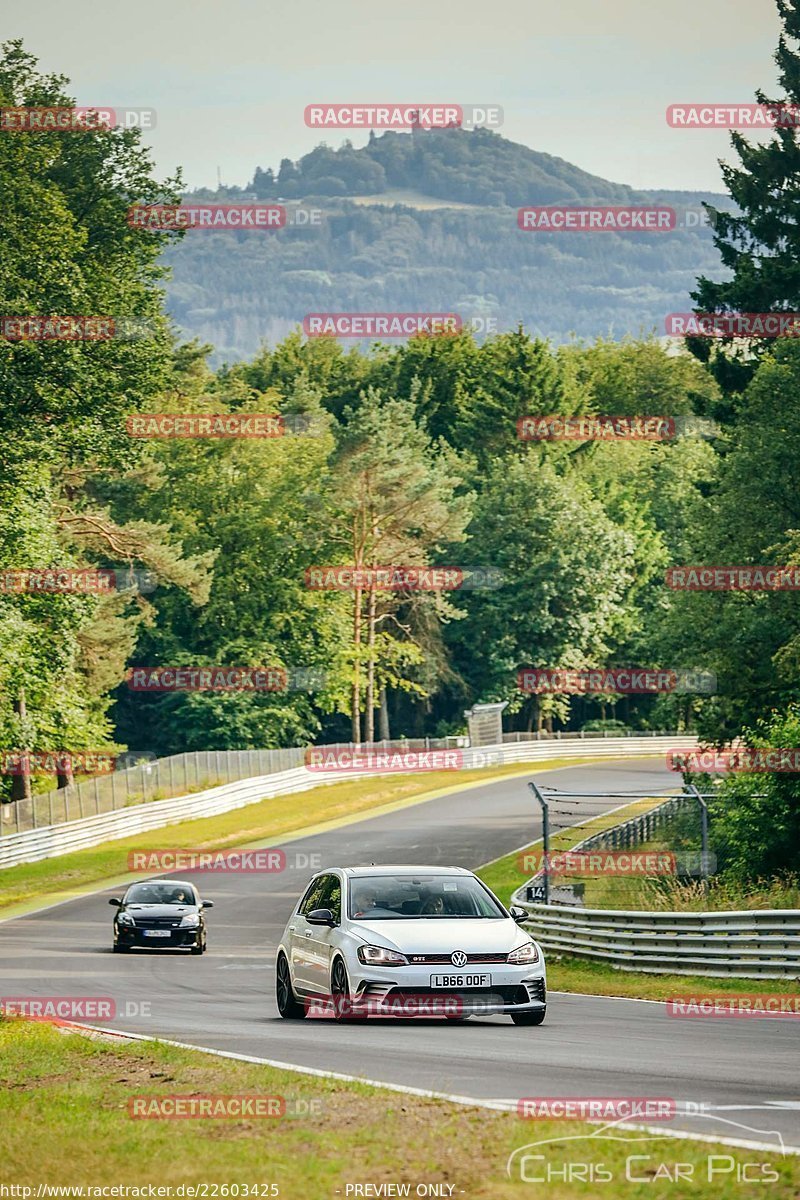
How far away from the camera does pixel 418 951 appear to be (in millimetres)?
15836

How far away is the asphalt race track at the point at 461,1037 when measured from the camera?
35.9ft

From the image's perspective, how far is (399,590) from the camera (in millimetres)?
96312

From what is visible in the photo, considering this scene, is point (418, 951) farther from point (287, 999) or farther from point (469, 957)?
point (287, 999)

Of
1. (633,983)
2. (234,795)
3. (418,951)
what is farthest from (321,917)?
(234,795)

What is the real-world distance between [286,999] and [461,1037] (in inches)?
141

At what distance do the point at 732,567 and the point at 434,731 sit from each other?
6022 cm

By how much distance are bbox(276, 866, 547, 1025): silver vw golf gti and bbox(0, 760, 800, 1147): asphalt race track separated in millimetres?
277

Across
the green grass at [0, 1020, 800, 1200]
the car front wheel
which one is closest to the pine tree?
the car front wheel

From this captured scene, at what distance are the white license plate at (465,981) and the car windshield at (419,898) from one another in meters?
0.90

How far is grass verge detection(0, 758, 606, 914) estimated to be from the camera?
163 feet

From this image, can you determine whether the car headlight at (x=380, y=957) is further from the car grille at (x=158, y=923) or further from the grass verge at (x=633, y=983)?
the car grille at (x=158, y=923)

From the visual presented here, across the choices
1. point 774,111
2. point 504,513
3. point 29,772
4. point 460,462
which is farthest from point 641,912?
point 460,462

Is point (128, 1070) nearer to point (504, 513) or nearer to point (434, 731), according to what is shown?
point (504, 513)

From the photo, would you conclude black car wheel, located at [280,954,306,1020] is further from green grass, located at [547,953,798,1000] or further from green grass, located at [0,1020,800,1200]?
green grass, located at [0,1020,800,1200]
